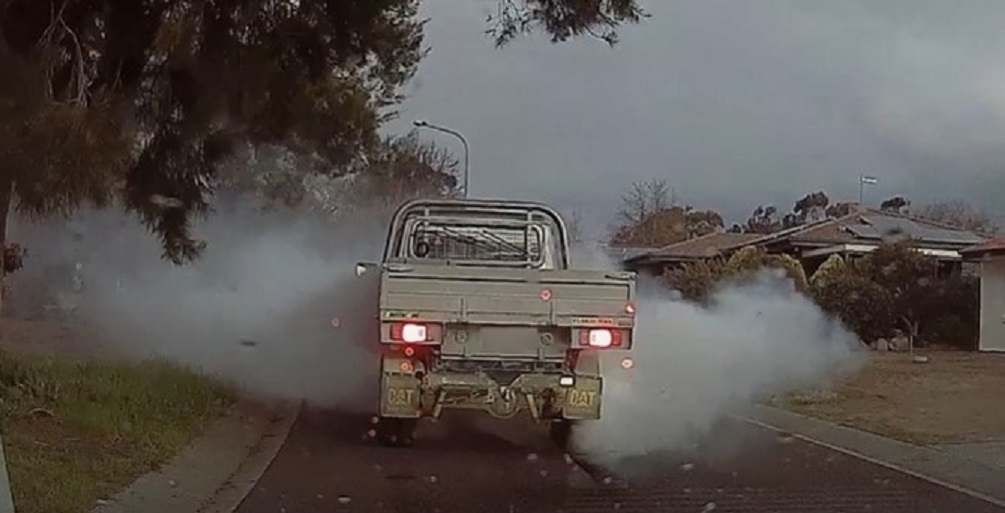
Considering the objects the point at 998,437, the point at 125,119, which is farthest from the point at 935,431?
the point at 125,119

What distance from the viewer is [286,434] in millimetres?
15859

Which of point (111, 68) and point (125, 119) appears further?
point (111, 68)

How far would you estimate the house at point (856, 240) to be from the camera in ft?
130

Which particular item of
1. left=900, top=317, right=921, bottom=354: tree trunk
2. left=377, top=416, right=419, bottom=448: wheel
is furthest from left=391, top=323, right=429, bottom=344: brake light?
left=900, top=317, right=921, bottom=354: tree trunk

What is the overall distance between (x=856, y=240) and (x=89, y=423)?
3254 cm

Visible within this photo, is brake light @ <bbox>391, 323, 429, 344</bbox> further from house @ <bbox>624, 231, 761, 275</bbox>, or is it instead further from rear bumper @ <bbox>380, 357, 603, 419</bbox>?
house @ <bbox>624, 231, 761, 275</bbox>

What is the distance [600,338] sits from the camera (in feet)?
43.8

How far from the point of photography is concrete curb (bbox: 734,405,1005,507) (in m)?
12.3

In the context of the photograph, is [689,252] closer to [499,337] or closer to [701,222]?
[701,222]

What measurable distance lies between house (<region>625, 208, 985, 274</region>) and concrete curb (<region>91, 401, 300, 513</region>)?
915 inches

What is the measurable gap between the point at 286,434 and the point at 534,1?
6.36 m

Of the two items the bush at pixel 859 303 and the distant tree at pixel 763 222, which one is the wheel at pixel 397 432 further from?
the distant tree at pixel 763 222

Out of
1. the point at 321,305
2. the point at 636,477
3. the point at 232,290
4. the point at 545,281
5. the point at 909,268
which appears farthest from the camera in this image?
the point at 909,268

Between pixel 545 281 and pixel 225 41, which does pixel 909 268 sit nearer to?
pixel 545 281
